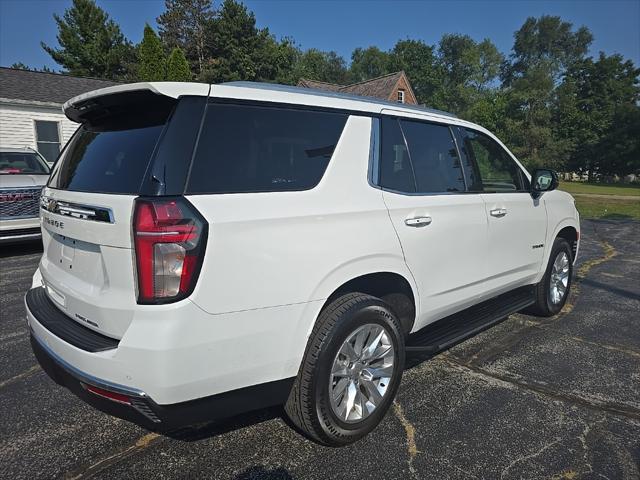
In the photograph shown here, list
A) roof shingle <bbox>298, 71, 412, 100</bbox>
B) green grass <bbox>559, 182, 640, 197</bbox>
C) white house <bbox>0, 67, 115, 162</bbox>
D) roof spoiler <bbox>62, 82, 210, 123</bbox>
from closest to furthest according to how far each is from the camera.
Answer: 1. roof spoiler <bbox>62, 82, 210, 123</bbox>
2. white house <bbox>0, 67, 115, 162</bbox>
3. green grass <bbox>559, 182, 640, 197</bbox>
4. roof shingle <bbox>298, 71, 412, 100</bbox>

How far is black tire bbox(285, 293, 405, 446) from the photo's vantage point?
6.98 feet

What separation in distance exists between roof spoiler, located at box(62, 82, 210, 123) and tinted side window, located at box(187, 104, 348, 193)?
0.13m

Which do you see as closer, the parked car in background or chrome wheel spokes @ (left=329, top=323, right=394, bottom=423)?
chrome wheel spokes @ (left=329, top=323, right=394, bottom=423)

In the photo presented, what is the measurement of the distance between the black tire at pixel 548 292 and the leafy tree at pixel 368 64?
281 feet

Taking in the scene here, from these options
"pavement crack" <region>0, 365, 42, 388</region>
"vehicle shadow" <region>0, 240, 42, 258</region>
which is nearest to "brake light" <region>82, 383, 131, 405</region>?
"pavement crack" <region>0, 365, 42, 388</region>

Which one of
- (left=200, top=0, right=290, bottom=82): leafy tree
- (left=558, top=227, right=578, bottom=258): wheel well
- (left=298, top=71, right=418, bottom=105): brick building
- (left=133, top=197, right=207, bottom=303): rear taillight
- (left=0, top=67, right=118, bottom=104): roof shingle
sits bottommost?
(left=558, top=227, right=578, bottom=258): wheel well

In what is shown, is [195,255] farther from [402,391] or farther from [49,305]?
[402,391]

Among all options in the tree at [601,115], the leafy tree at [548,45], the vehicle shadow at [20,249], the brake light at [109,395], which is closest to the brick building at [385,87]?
the tree at [601,115]

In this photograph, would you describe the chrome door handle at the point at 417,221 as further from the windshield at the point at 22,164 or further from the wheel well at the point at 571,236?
the windshield at the point at 22,164

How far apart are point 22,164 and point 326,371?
8.39m

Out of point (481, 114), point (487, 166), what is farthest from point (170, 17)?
point (487, 166)

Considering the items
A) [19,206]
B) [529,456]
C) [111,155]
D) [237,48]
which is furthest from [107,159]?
[237,48]

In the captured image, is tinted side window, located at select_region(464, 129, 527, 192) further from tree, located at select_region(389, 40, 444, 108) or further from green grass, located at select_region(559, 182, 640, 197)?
tree, located at select_region(389, 40, 444, 108)

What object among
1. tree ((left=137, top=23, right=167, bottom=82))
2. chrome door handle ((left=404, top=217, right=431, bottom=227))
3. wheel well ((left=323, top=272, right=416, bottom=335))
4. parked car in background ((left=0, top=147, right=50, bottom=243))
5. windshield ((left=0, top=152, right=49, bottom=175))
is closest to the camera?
wheel well ((left=323, top=272, right=416, bottom=335))
